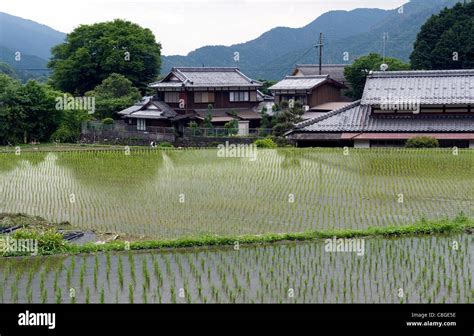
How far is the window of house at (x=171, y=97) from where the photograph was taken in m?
39.2

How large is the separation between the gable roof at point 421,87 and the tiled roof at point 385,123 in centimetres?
78

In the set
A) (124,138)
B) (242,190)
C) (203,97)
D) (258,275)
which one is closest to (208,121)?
(203,97)

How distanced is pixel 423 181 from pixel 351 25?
89.2 metres

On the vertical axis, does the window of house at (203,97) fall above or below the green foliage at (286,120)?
above

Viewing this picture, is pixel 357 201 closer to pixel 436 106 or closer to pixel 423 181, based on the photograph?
pixel 423 181

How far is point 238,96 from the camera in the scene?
134ft

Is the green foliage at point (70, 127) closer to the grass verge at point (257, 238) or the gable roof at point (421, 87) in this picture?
the gable roof at point (421, 87)

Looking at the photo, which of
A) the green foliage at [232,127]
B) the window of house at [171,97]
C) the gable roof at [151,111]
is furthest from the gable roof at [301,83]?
the gable roof at [151,111]

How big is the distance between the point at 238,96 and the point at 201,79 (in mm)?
2763

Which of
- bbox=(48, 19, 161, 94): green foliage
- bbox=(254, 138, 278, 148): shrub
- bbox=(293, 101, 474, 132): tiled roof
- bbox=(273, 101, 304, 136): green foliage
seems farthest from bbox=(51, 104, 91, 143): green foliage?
bbox=(293, 101, 474, 132): tiled roof

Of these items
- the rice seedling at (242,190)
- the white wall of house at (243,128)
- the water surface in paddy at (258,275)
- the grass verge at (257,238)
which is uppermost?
the white wall of house at (243,128)
